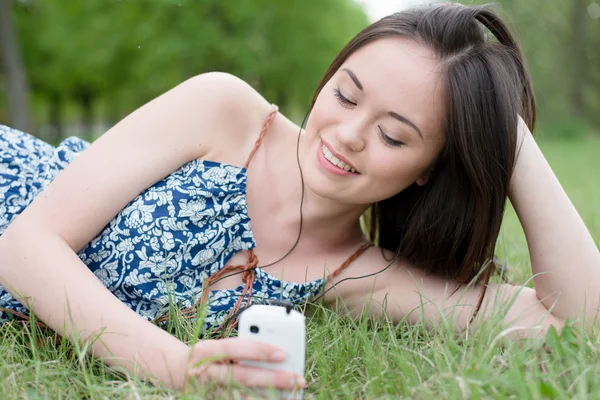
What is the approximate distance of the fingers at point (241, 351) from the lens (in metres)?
1.47

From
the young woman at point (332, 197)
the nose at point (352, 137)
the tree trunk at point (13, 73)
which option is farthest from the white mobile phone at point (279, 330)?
the tree trunk at point (13, 73)

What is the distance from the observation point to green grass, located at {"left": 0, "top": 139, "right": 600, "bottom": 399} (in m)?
1.45

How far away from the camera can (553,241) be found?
224 cm

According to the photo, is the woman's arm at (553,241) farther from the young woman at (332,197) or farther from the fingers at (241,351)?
the fingers at (241,351)

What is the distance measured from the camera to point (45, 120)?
30328mm

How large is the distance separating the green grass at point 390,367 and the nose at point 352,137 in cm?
58

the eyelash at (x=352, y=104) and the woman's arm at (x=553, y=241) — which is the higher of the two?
the eyelash at (x=352, y=104)

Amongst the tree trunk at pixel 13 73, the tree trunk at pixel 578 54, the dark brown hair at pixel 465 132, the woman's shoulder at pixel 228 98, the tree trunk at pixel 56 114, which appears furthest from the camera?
the tree trunk at pixel 56 114

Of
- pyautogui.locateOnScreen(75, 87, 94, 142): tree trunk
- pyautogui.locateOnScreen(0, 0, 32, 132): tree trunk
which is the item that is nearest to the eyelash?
pyautogui.locateOnScreen(0, 0, 32, 132): tree trunk

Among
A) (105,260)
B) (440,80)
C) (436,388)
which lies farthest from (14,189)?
(436,388)

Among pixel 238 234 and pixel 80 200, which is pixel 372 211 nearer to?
pixel 238 234

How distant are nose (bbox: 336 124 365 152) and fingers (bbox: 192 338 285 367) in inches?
32.6

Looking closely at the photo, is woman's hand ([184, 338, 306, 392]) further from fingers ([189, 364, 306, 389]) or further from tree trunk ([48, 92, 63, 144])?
tree trunk ([48, 92, 63, 144])

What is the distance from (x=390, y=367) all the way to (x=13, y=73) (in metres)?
13.5
